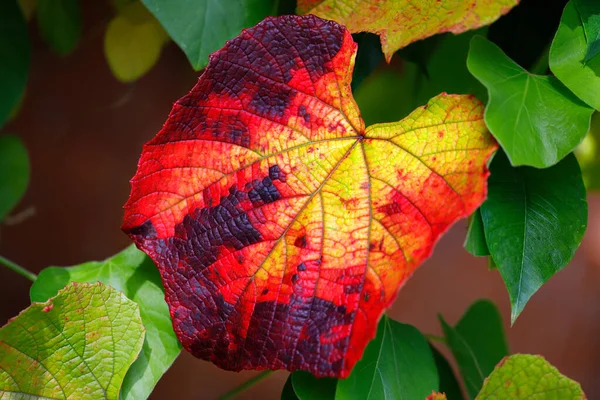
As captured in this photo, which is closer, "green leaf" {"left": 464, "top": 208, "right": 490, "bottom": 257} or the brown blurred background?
"green leaf" {"left": 464, "top": 208, "right": 490, "bottom": 257}

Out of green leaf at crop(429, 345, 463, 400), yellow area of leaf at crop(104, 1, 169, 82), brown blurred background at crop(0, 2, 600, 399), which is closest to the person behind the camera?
green leaf at crop(429, 345, 463, 400)

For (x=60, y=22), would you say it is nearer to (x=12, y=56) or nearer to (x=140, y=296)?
(x=12, y=56)

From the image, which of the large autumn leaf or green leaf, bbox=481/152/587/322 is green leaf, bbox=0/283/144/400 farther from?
green leaf, bbox=481/152/587/322

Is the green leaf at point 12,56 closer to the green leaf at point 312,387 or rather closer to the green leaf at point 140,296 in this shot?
the green leaf at point 140,296

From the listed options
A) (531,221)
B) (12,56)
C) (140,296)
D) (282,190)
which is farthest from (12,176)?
(531,221)

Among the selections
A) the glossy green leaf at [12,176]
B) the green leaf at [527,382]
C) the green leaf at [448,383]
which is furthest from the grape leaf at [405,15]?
the glossy green leaf at [12,176]

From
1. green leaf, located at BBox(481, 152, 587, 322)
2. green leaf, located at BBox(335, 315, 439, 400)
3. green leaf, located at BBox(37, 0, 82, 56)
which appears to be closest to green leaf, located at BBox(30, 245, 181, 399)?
green leaf, located at BBox(335, 315, 439, 400)

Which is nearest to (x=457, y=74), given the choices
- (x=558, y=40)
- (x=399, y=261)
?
(x=558, y=40)
